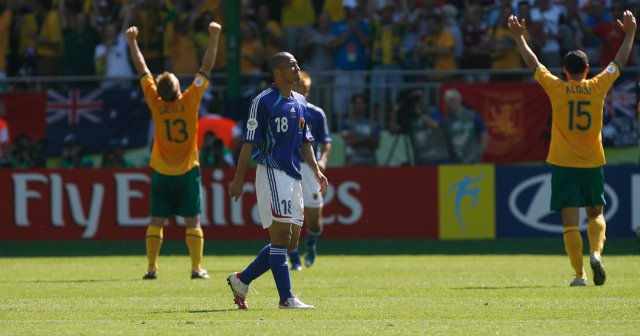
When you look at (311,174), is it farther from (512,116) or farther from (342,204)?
(512,116)

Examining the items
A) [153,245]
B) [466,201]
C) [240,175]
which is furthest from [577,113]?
[466,201]

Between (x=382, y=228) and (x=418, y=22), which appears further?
(x=418, y=22)

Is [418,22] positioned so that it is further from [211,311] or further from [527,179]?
[211,311]

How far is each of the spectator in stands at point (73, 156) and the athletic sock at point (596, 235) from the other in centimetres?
1119

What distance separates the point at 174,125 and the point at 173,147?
245 millimetres

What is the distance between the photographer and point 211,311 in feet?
34.6

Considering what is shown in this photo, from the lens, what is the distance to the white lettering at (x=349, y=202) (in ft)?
68.5

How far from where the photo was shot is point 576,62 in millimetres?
12750

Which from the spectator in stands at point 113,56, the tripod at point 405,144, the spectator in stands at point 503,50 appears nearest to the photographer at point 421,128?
the tripod at point 405,144

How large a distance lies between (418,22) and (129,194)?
6.06 meters

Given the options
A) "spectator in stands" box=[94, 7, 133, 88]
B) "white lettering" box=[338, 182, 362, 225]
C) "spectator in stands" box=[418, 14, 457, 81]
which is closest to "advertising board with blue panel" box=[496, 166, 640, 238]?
"white lettering" box=[338, 182, 362, 225]

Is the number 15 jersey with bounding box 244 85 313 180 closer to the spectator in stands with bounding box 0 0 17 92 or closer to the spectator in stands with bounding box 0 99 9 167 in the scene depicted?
the spectator in stands with bounding box 0 99 9 167

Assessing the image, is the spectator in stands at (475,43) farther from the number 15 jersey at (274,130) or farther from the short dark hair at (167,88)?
the number 15 jersey at (274,130)

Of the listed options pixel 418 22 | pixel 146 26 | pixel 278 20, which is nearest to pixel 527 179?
pixel 418 22
